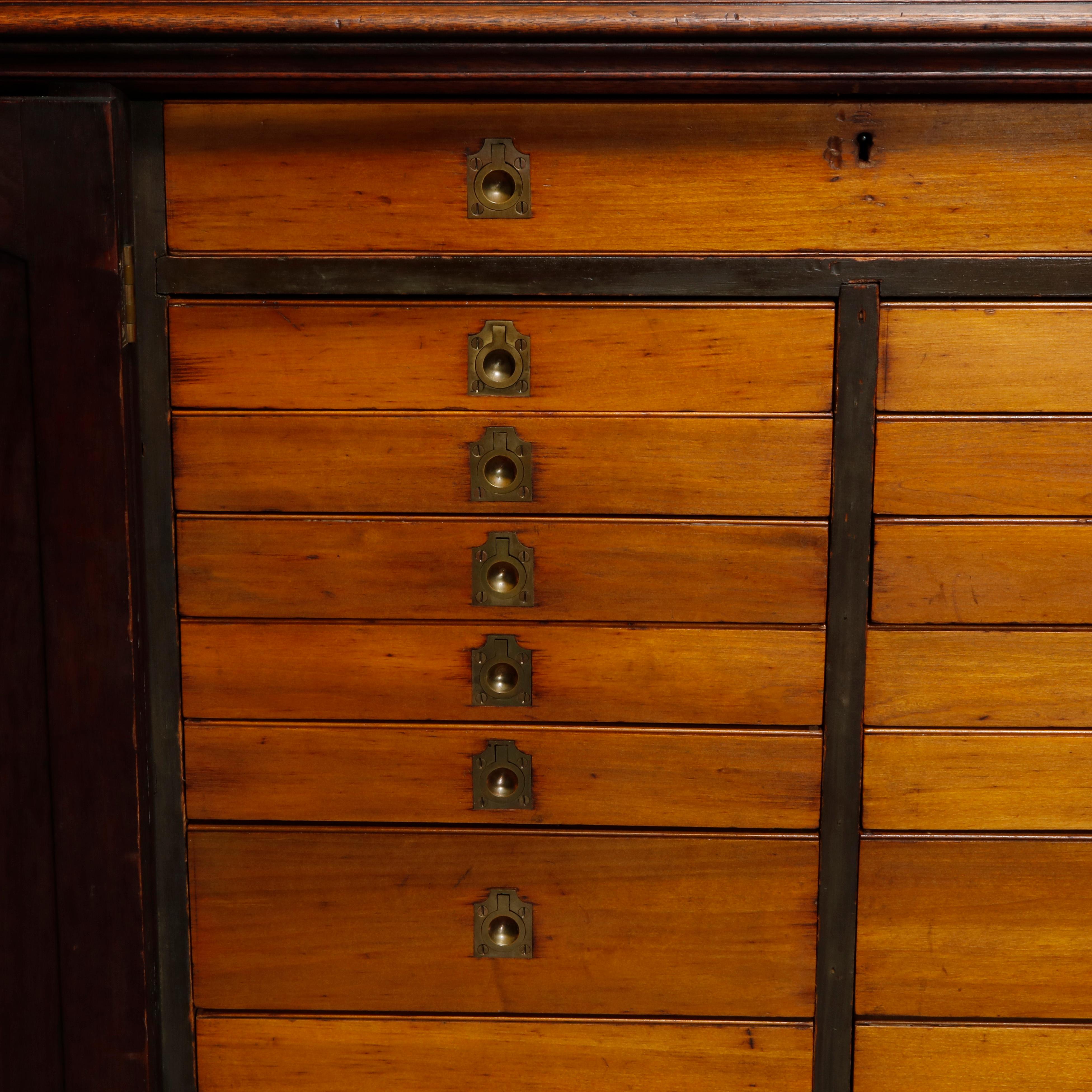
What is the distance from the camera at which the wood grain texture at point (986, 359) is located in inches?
53.4

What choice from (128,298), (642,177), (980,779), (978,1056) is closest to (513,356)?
(642,177)

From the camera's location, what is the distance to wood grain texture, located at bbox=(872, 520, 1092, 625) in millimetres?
1394

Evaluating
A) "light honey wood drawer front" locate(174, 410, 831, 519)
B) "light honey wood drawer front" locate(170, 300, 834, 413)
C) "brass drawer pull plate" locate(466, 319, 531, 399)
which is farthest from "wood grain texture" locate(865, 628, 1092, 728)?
"brass drawer pull plate" locate(466, 319, 531, 399)

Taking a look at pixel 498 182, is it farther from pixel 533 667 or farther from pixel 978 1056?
pixel 978 1056

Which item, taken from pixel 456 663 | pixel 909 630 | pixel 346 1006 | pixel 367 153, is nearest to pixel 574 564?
pixel 456 663

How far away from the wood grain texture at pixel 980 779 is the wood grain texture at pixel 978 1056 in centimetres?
29

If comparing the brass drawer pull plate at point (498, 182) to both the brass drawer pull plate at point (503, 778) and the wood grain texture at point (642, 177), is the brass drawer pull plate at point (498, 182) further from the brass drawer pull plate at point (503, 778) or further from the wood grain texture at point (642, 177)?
the brass drawer pull plate at point (503, 778)

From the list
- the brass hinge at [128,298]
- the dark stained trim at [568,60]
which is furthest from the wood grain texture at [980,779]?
the brass hinge at [128,298]

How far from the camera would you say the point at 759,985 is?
1473 millimetres

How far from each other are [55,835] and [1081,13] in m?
1.63

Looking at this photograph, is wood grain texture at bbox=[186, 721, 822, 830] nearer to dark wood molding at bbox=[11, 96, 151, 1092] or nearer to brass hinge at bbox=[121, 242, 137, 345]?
dark wood molding at bbox=[11, 96, 151, 1092]

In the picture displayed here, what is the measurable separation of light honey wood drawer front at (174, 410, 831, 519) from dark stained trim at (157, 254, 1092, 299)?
6.3 inches

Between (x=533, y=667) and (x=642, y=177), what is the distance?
654 millimetres

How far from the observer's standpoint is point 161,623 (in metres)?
1.42
